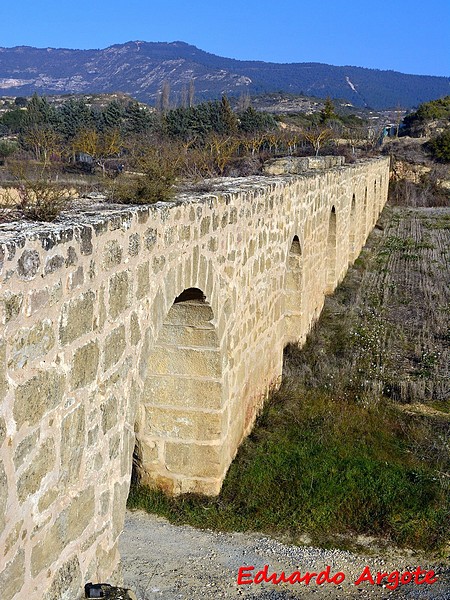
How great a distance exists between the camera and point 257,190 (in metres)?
6.30

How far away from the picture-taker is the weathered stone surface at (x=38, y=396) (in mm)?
2475

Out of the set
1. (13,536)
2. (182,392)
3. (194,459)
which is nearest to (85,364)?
(13,536)

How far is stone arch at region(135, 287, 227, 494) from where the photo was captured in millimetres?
5473

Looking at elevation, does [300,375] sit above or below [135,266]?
below

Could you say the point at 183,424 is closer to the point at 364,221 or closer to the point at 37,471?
the point at 37,471

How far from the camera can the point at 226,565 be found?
4.79 metres

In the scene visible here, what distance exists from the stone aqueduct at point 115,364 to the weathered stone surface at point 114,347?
1 cm

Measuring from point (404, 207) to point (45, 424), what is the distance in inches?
1107

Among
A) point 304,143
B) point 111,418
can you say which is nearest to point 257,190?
point 111,418

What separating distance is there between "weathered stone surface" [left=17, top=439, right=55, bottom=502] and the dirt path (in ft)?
6.85

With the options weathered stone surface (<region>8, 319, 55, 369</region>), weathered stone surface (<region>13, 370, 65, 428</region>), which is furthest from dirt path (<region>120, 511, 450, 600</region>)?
weathered stone surface (<region>8, 319, 55, 369</region>)

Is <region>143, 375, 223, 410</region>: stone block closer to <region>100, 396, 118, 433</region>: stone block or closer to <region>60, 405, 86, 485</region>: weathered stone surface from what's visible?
<region>100, 396, 118, 433</region>: stone block

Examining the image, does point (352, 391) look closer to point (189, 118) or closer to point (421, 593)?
point (421, 593)

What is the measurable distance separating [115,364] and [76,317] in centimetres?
57
